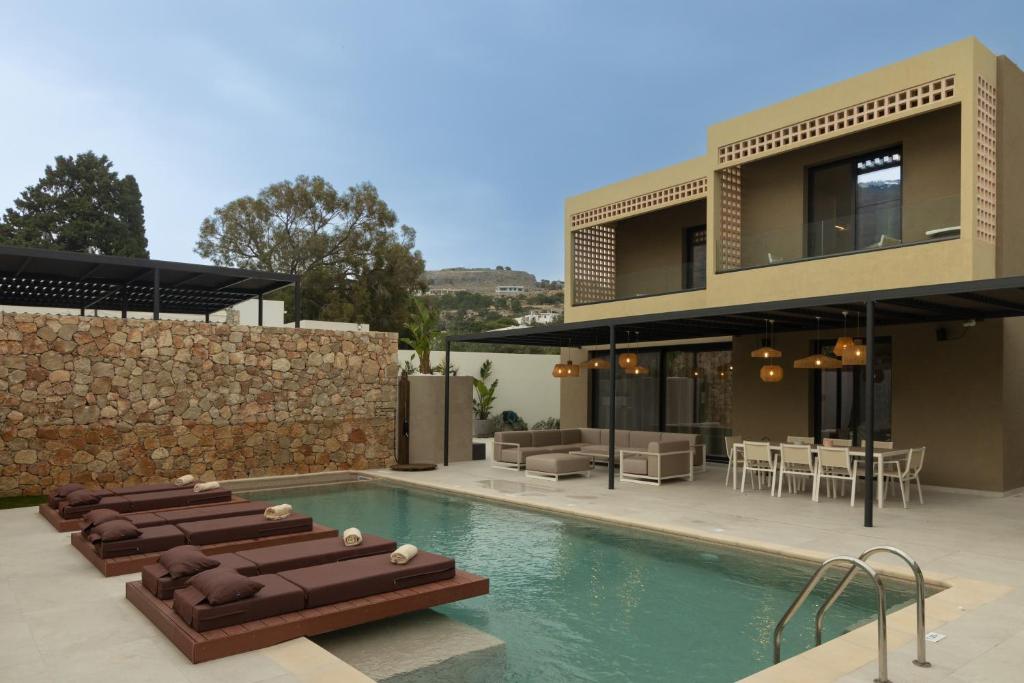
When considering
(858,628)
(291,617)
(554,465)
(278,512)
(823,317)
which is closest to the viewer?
(291,617)

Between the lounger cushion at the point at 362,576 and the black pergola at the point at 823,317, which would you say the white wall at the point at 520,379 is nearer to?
the black pergola at the point at 823,317

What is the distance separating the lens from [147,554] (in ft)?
22.5

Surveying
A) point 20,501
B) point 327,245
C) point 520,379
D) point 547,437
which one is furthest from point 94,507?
point 327,245

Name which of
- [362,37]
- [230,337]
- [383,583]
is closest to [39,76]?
[362,37]

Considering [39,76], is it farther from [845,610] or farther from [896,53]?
[896,53]

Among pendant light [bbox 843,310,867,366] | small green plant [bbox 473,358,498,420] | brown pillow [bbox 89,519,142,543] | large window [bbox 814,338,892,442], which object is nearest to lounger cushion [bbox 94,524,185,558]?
brown pillow [bbox 89,519,142,543]

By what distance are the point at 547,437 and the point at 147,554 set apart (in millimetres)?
9338

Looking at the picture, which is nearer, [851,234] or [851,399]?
[851,234]

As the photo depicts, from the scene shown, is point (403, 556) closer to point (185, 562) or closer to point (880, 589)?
point (185, 562)

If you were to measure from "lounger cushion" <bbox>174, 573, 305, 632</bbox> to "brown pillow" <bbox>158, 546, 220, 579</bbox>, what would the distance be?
22 centimetres

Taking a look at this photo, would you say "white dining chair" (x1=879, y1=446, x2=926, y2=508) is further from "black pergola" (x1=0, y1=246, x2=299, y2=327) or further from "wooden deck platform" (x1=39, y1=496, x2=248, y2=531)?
"black pergola" (x1=0, y1=246, x2=299, y2=327)

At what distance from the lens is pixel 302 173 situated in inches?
1491

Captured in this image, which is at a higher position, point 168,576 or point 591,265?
point 591,265

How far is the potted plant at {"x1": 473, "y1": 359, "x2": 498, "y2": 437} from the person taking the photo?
69.9 feet
